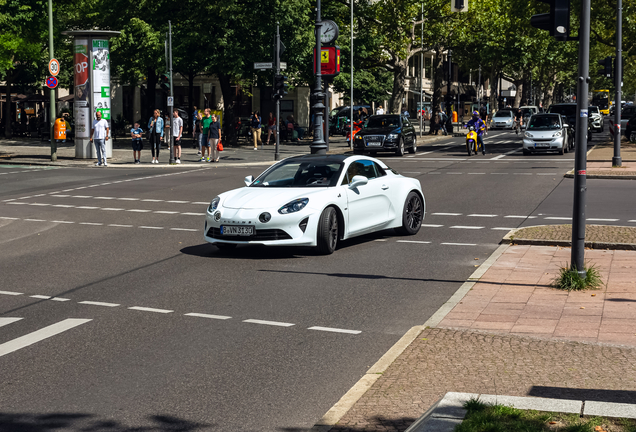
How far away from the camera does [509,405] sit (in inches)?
184

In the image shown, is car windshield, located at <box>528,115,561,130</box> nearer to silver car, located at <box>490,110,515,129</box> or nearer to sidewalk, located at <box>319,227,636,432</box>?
sidewalk, located at <box>319,227,636,432</box>

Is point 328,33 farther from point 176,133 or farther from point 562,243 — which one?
Result: point 562,243

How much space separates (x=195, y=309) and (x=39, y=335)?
1.53 meters

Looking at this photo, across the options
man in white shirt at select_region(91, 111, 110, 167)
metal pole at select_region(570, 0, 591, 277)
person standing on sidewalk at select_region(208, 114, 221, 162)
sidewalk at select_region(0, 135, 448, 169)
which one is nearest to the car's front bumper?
metal pole at select_region(570, 0, 591, 277)

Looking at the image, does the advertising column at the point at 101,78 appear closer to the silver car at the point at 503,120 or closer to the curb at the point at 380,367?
the curb at the point at 380,367

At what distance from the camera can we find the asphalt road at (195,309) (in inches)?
211

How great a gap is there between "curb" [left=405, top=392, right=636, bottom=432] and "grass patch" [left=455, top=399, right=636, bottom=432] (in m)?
0.04

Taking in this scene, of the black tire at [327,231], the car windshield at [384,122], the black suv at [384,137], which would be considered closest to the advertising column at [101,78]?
the black suv at [384,137]

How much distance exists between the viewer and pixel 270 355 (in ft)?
21.2

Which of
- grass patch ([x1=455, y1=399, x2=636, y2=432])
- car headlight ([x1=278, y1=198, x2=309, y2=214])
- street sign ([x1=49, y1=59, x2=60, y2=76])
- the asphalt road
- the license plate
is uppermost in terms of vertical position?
street sign ([x1=49, y1=59, x2=60, y2=76])

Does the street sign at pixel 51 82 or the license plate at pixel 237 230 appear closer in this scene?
the license plate at pixel 237 230

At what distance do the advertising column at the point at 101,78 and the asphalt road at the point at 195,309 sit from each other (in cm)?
1602

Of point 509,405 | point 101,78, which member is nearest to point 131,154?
point 101,78

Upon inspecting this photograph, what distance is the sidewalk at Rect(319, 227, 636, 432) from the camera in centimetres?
525
